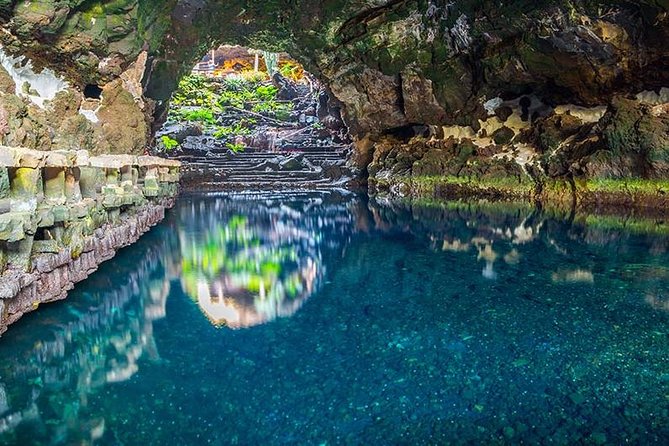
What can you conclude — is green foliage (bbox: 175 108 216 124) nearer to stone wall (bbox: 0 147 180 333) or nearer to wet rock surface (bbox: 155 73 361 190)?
wet rock surface (bbox: 155 73 361 190)

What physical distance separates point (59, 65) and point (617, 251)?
38.9 ft

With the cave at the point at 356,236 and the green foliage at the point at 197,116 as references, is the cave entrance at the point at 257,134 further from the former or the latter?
the cave at the point at 356,236

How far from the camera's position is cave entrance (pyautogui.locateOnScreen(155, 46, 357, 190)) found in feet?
69.7

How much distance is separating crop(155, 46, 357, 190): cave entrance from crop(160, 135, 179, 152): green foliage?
0.05 m

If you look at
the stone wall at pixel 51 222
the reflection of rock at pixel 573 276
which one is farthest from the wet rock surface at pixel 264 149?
the reflection of rock at pixel 573 276

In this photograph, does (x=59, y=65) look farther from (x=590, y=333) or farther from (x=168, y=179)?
(x=590, y=333)

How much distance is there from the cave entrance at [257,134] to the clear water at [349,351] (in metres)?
13.8

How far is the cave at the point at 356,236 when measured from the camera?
3.18m

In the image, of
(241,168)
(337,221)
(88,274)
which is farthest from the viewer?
(241,168)

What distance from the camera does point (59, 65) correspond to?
10.1 metres

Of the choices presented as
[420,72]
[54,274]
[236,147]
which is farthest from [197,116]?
[54,274]

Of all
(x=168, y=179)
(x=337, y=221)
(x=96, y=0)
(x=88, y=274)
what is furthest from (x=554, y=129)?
(x=88, y=274)

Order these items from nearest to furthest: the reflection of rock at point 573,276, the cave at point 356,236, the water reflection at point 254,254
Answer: the cave at point 356,236
the water reflection at point 254,254
the reflection of rock at point 573,276

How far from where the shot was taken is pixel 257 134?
23922 millimetres
